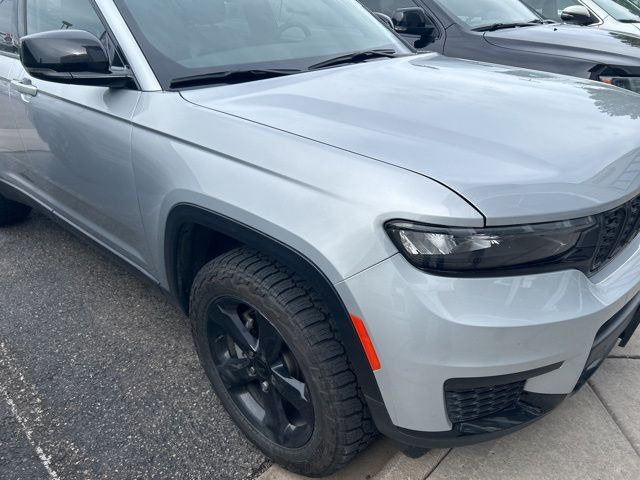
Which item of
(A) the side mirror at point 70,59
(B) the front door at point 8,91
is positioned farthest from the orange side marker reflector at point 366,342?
(B) the front door at point 8,91

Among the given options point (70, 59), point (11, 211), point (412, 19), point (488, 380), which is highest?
point (70, 59)

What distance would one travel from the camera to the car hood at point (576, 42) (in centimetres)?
422

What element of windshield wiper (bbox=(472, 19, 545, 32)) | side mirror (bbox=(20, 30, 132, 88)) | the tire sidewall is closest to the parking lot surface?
the tire sidewall

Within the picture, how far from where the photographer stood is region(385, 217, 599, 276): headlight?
146 centimetres

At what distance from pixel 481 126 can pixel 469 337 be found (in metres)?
0.69

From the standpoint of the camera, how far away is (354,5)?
10.3ft

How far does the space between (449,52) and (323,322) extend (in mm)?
3563

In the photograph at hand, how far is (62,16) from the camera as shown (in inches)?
110

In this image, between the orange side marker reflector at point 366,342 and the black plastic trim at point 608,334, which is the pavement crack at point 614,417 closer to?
the black plastic trim at point 608,334

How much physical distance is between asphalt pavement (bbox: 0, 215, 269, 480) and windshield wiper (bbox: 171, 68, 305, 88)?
4.15 feet

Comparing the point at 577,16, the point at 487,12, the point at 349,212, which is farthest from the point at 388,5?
the point at 349,212

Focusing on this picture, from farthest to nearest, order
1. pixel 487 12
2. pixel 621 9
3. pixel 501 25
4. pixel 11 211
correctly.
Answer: pixel 621 9, pixel 487 12, pixel 501 25, pixel 11 211

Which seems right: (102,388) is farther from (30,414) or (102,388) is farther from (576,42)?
(576,42)

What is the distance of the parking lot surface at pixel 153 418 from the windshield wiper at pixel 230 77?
1266mm
